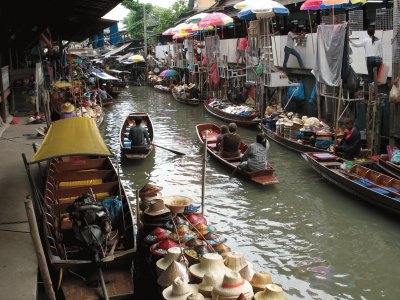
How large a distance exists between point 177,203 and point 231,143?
5860 mm

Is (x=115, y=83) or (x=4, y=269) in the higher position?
(x=115, y=83)

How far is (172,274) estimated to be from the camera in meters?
5.85

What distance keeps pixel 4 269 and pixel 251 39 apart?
17.1 m

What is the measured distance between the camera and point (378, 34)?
44.3 feet

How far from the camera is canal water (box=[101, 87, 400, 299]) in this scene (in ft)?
25.6

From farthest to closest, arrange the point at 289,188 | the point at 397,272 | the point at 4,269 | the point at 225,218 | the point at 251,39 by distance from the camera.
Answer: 1. the point at 251,39
2. the point at 289,188
3. the point at 225,218
4. the point at 397,272
5. the point at 4,269

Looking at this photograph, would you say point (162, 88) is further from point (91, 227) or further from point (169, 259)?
point (169, 259)

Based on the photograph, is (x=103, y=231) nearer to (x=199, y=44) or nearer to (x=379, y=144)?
(x=379, y=144)

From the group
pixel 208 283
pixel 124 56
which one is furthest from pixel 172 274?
pixel 124 56

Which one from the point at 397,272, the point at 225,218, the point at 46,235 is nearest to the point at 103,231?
the point at 46,235

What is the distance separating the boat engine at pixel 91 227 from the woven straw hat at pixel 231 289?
1.93 m

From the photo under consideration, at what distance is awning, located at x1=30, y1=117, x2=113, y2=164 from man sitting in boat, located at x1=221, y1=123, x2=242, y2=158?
5612 millimetres

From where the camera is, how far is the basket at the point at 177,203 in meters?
7.71

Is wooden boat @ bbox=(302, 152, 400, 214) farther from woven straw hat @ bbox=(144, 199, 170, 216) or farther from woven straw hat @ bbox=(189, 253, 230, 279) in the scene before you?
woven straw hat @ bbox=(189, 253, 230, 279)
